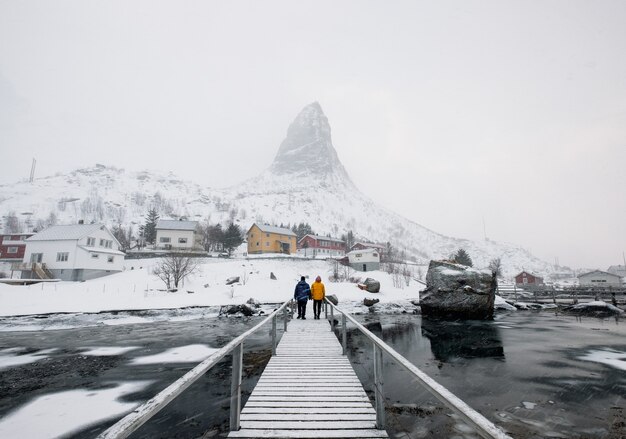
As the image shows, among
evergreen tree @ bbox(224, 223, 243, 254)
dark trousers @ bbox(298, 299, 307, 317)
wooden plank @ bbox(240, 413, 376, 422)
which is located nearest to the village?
evergreen tree @ bbox(224, 223, 243, 254)

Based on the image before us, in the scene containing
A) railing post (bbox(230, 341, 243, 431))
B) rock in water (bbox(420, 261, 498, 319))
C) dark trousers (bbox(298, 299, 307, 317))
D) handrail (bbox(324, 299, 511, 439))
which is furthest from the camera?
rock in water (bbox(420, 261, 498, 319))

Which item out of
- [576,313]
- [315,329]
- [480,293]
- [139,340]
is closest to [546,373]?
[315,329]

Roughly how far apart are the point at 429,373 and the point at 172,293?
25568 mm

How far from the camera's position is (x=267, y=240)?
64.9 meters

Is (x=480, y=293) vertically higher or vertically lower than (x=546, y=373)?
higher

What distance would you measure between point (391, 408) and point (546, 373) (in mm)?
6751

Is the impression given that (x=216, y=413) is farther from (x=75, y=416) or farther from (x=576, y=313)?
(x=576, y=313)

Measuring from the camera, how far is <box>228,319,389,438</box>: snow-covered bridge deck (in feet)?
14.5

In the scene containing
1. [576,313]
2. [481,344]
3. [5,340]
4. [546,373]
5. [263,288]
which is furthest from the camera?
[263,288]

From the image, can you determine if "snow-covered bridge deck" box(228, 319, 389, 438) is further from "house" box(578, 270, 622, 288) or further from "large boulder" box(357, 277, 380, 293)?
"house" box(578, 270, 622, 288)

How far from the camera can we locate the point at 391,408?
683cm

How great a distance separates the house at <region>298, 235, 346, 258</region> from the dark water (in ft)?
189

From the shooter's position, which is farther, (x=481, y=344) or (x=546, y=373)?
(x=481, y=344)

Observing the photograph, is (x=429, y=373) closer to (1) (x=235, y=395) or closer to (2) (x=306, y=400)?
(2) (x=306, y=400)
